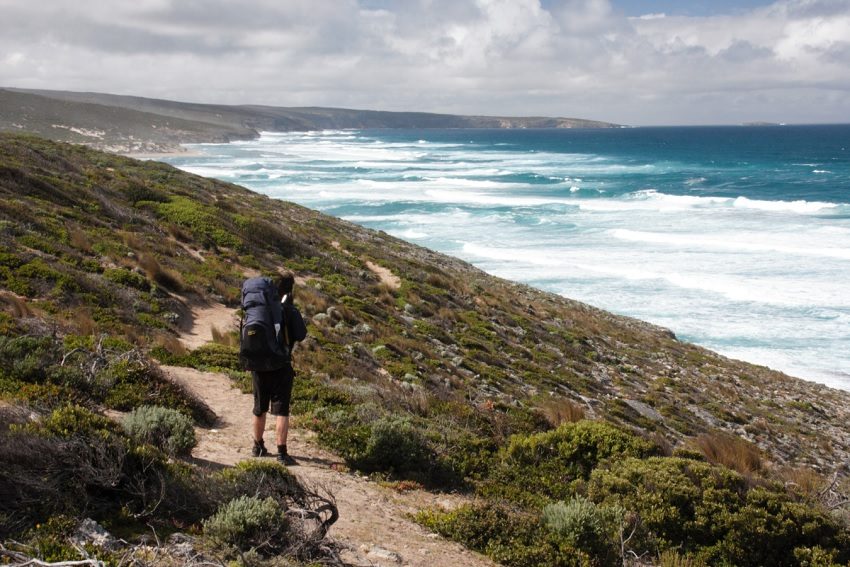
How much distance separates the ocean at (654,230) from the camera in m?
27.4

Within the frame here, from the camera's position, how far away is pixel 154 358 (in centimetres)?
952

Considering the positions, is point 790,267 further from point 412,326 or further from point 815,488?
point 815,488

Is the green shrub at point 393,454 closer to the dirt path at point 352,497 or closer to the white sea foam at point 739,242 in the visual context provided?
the dirt path at point 352,497

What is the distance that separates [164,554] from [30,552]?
2.43 feet

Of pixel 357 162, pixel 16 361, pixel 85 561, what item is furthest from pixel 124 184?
pixel 357 162

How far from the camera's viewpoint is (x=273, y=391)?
661 cm

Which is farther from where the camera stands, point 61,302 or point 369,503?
point 61,302

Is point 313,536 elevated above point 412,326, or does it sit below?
above

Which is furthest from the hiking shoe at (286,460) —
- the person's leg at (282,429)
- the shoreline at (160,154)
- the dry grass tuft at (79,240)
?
the shoreline at (160,154)

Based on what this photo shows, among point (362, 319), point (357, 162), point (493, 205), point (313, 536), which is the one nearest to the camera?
point (313, 536)

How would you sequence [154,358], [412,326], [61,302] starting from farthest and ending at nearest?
[412,326], [61,302], [154,358]

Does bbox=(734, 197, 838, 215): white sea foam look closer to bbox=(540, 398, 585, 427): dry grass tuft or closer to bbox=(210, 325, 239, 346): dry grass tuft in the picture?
bbox=(540, 398, 585, 427): dry grass tuft

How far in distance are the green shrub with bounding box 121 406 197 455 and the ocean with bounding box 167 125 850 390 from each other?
73.0 ft

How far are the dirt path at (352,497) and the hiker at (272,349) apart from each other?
1.42 feet
